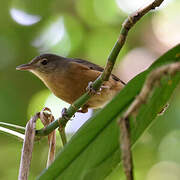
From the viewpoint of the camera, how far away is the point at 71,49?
19.8 ft

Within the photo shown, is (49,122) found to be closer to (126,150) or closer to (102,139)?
(102,139)

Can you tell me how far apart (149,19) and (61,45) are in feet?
4.63

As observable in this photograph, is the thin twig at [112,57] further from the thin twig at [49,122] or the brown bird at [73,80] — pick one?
the brown bird at [73,80]

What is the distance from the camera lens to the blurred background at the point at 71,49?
5301 mm

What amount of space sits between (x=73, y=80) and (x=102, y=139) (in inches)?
100

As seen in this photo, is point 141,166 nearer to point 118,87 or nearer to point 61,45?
point 118,87

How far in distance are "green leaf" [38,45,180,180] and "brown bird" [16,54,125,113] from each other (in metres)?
2.20

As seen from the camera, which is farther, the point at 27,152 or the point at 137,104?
the point at 27,152

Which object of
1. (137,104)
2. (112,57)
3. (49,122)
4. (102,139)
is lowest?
(49,122)

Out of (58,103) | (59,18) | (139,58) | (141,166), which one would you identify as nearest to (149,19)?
(139,58)

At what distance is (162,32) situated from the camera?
620 centimetres

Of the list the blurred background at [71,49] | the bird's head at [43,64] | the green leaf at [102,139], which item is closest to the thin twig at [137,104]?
the green leaf at [102,139]

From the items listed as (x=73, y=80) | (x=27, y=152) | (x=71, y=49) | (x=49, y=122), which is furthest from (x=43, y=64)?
(x=27, y=152)

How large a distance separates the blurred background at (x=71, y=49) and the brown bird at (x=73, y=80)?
46.2 inches
